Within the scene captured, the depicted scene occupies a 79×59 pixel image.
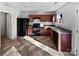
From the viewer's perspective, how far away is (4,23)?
7492 mm

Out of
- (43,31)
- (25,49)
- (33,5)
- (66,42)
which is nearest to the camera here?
(66,42)

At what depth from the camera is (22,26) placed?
7402mm

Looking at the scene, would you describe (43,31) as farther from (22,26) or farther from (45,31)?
(22,26)

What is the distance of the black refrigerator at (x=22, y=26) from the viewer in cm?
680

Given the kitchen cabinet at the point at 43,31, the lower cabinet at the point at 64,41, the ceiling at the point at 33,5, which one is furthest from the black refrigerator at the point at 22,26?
the lower cabinet at the point at 64,41

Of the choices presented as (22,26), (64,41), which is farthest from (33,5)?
(22,26)

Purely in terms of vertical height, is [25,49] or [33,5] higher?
[33,5]

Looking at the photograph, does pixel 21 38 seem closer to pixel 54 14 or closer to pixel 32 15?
pixel 32 15

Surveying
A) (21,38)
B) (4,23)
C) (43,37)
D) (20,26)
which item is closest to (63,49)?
(43,37)

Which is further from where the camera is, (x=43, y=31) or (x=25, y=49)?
(x=43, y=31)

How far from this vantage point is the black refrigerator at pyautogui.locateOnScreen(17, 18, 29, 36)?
6.80 meters

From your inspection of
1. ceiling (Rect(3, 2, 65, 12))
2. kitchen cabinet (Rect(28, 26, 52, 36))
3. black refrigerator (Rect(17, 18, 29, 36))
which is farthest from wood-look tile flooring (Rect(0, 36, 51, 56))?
ceiling (Rect(3, 2, 65, 12))

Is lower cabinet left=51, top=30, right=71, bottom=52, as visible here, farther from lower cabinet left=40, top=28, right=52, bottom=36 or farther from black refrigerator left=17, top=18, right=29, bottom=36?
black refrigerator left=17, top=18, right=29, bottom=36

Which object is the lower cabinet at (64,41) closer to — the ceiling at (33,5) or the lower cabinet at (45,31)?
the ceiling at (33,5)
